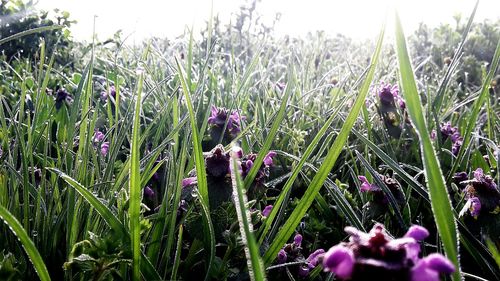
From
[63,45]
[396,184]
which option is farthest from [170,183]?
[63,45]

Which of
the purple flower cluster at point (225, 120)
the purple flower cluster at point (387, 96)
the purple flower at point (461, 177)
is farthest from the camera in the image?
the purple flower cluster at point (387, 96)

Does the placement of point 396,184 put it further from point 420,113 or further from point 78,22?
point 78,22

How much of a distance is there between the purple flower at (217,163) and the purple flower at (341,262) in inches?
24.6

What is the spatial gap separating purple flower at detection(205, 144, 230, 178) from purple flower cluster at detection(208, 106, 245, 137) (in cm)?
42

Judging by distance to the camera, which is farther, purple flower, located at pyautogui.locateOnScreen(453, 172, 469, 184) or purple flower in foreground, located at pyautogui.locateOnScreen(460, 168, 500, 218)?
purple flower, located at pyautogui.locateOnScreen(453, 172, 469, 184)

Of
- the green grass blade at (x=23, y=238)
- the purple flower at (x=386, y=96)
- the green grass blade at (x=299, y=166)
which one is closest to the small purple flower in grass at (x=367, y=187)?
the green grass blade at (x=299, y=166)

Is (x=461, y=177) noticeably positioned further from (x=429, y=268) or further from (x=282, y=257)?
(x=429, y=268)

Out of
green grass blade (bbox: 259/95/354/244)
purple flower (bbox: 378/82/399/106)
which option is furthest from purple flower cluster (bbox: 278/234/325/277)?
purple flower (bbox: 378/82/399/106)

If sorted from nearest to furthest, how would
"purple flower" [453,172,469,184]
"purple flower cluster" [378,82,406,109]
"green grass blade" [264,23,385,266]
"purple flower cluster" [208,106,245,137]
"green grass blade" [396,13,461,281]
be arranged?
"green grass blade" [396,13,461,281] → "green grass blade" [264,23,385,266] → "purple flower" [453,172,469,184] → "purple flower cluster" [208,106,245,137] → "purple flower cluster" [378,82,406,109]

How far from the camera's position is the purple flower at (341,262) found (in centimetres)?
41

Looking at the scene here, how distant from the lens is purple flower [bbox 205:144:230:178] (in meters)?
1.03

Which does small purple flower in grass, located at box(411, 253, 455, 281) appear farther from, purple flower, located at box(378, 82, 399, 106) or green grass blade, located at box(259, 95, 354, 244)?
purple flower, located at box(378, 82, 399, 106)

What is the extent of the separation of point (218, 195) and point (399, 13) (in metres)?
0.60

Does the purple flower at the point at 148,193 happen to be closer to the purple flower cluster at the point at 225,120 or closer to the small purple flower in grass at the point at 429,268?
the purple flower cluster at the point at 225,120
